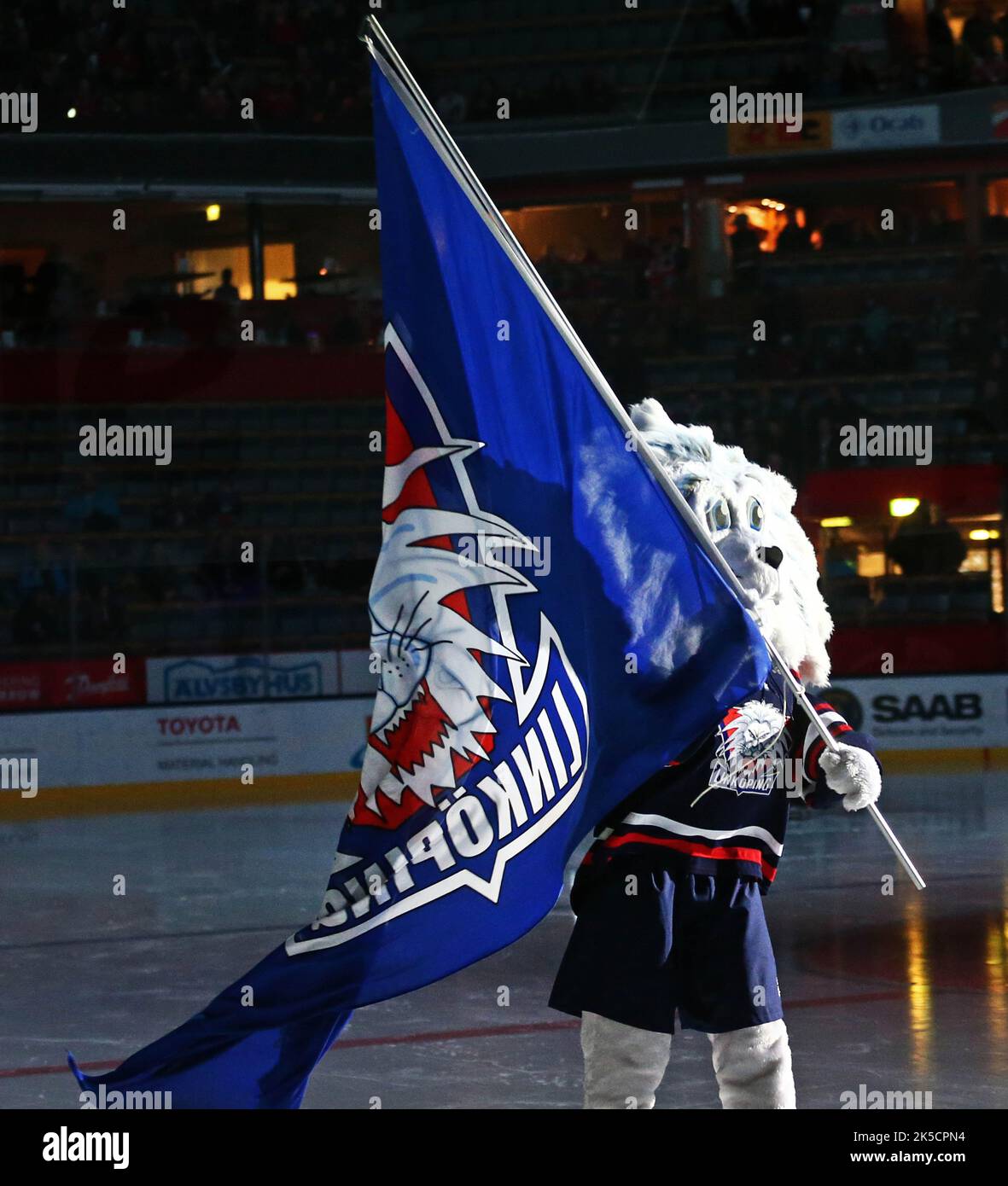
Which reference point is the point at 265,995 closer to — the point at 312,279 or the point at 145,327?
the point at 145,327

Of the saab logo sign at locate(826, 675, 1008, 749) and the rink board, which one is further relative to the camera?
the saab logo sign at locate(826, 675, 1008, 749)

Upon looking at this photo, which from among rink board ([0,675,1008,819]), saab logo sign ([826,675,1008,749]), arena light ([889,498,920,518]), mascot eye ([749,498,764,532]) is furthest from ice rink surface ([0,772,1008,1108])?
arena light ([889,498,920,518])

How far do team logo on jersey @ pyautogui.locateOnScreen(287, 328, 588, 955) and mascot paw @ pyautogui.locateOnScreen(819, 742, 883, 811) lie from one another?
1.73ft

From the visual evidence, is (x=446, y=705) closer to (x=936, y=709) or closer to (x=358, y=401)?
(x=936, y=709)

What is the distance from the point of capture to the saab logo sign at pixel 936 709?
1541 cm

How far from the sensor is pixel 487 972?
7.41m

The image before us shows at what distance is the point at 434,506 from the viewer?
13.0 feet

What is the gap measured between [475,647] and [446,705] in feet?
0.46

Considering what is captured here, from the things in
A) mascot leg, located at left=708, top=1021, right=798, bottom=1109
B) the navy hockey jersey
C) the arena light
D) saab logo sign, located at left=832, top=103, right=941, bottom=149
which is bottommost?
mascot leg, located at left=708, top=1021, right=798, bottom=1109

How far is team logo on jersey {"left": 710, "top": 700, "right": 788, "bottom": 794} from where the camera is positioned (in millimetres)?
3883

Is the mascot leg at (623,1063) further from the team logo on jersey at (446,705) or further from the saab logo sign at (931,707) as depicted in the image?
the saab logo sign at (931,707)

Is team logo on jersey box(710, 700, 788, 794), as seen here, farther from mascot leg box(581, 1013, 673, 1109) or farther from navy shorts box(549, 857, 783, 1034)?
mascot leg box(581, 1013, 673, 1109)

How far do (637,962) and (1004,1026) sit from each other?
9.52 ft
